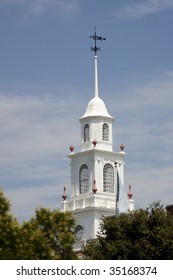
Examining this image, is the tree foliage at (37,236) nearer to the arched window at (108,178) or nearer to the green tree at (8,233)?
the green tree at (8,233)

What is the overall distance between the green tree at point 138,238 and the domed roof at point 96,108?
6471 centimetres

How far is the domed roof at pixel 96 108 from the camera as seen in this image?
124919 millimetres

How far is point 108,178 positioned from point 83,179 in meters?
3.82

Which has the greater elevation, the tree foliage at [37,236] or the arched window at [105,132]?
the arched window at [105,132]

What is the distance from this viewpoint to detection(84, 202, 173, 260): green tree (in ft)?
188

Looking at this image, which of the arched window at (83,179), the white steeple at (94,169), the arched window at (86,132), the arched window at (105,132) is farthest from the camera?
the arched window at (86,132)

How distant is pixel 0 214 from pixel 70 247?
14.4 m

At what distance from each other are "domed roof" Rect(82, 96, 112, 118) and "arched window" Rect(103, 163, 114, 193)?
7713 mm

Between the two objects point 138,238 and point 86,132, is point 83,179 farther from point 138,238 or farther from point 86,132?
point 138,238

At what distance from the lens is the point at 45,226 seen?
7575cm

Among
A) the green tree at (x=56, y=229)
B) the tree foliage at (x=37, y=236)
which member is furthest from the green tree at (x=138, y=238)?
the green tree at (x=56, y=229)

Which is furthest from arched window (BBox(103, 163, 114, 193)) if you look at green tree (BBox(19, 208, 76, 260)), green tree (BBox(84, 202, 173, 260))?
green tree (BBox(84, 202, 173, 260))

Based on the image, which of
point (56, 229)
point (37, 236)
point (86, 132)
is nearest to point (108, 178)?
point (86, 132)
